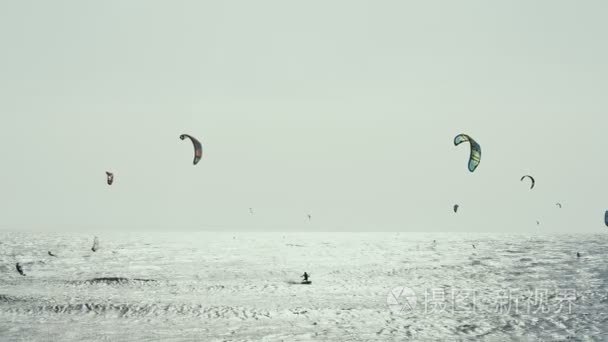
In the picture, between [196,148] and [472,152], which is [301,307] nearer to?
[196,148]

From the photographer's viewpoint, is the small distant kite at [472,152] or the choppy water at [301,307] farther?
the small distant kite at [472,152]

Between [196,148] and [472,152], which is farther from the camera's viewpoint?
[196,148]

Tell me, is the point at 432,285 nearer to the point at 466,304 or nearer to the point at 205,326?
the point at 466,304

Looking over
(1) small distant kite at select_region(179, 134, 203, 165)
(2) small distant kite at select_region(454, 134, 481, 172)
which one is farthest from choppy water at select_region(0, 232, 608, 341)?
(1) small distant kite at select_region(179, 134, 203, 165)

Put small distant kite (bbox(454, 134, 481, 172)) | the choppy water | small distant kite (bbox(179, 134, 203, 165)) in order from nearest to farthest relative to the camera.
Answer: the choppy water → small distant kite (bbox(454, 134, 481, 172)) → small distant kite (bbox(179, 134, 203, 165))

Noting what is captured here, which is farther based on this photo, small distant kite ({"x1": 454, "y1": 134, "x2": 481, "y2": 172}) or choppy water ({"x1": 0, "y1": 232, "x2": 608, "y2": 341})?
small distant kite ({"x1": 454, "y1": 134, "x2": 481, "y2": 172})

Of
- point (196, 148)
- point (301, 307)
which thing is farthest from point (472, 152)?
point (196, 148)

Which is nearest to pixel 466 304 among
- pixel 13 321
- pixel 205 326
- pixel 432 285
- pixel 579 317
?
pixel 579 317

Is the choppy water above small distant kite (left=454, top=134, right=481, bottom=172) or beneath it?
beneath

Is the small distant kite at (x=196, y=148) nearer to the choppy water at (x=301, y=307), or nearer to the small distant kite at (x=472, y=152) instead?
the choppy water at (x=301, y=307)

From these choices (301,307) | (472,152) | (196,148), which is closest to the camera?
(301,307)

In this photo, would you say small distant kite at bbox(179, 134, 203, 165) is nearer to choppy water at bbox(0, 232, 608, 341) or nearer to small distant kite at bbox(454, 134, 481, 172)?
choppy water at bbox(0, 232, 608, 341)

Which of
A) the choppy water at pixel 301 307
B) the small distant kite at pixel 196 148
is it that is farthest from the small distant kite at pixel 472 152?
the small distant kite at pixel 196 148

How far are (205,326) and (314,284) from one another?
24884mm
